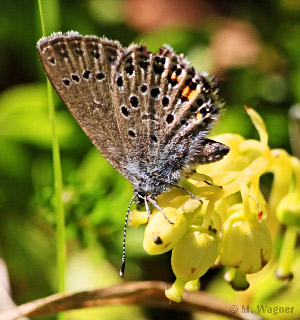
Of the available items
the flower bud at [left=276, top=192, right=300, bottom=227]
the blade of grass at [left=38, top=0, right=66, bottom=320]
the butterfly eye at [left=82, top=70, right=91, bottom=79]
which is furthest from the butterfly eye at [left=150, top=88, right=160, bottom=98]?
the flower bud at [left=276, top=192, right=300, bottom=227]

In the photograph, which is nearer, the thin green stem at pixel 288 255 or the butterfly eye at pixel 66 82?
the butterfly eye at pixel 66 82

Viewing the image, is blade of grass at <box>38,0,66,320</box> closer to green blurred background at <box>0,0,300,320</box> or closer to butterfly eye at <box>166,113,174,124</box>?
butterfly eye at <box>166,113,174,124</box>

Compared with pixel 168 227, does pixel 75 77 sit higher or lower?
higher

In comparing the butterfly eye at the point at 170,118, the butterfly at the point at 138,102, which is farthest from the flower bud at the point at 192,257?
the butterfly eye at the point at 170,118

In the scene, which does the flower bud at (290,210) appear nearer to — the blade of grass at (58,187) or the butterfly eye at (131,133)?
the butterfly eye at (131,133)

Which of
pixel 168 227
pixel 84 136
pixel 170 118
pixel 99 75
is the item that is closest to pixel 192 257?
pixel 168 227

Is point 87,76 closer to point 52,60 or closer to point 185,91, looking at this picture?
point 52,60
